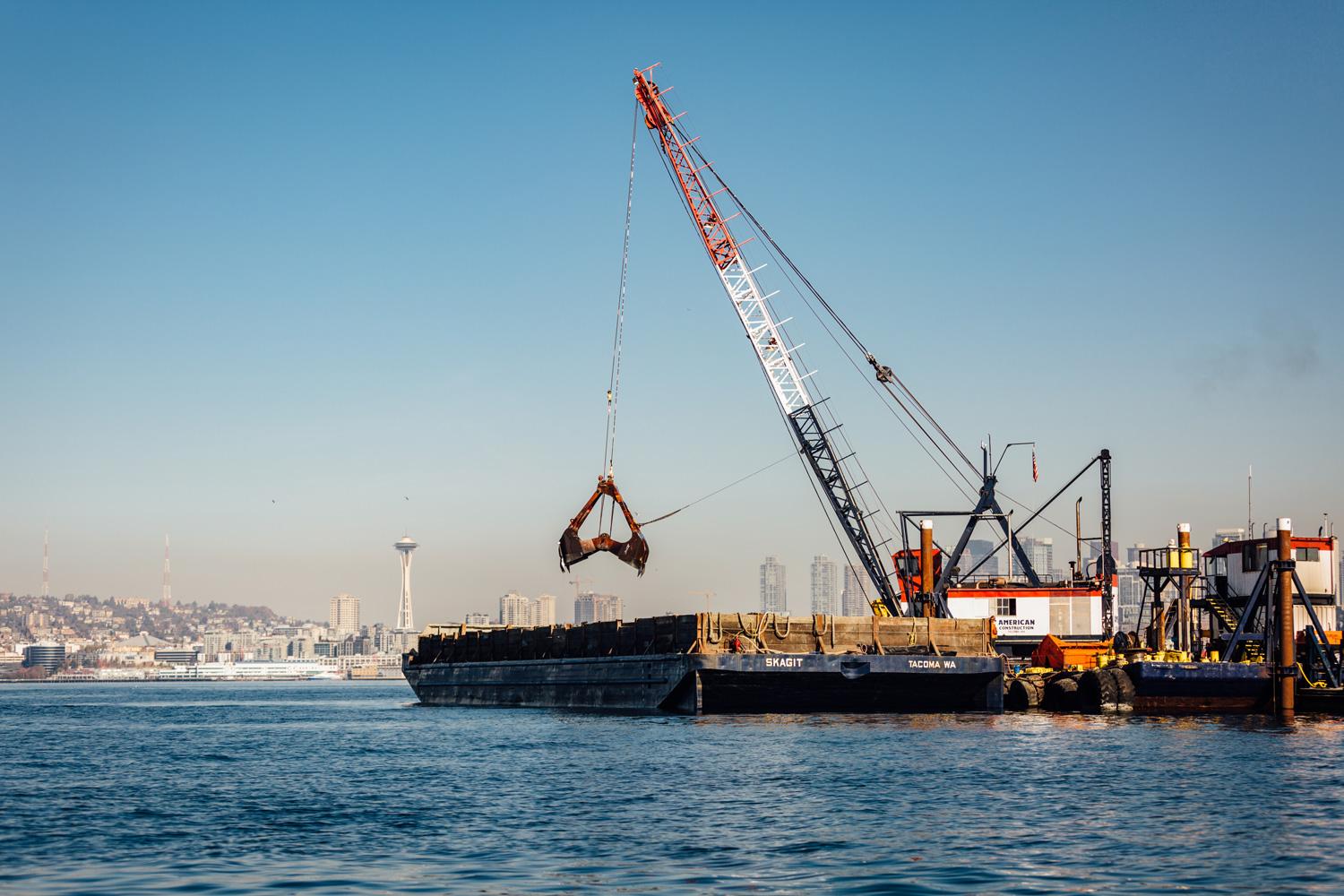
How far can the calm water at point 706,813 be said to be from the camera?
21812mm

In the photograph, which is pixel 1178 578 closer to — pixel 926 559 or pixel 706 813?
pixel 926 559

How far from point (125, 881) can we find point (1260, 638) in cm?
5282

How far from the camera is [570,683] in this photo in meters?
67.2

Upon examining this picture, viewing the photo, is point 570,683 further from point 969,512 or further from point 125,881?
point 125,881

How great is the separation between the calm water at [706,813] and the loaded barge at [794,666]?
3424 millimetres

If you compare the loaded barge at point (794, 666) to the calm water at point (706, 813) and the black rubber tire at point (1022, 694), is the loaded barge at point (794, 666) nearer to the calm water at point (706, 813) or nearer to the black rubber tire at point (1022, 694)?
the calm water at point (706, 813)

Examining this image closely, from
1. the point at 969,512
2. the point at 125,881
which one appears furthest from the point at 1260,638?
the point at 125,881

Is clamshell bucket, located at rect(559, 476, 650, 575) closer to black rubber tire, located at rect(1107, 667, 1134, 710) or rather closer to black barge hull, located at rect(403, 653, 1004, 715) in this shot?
black barge hull, located at rect(403, 653, 1004, 715)

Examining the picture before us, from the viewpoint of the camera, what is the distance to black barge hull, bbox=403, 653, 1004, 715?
5366 cm

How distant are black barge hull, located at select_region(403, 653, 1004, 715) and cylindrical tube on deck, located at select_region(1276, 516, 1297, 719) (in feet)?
37.5

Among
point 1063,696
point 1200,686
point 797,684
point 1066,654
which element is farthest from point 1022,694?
point 797,684

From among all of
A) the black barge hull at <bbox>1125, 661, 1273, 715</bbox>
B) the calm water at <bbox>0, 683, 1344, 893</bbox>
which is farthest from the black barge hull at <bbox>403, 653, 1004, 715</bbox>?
the black barge hull at <bbox>1125, 661, 1273, 715</bbox>

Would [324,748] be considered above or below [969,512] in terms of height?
below

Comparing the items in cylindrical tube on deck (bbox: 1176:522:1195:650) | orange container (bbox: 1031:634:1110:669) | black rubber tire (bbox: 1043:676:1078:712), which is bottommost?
black rubber tire (bbox: 1043:676:1078:712)
